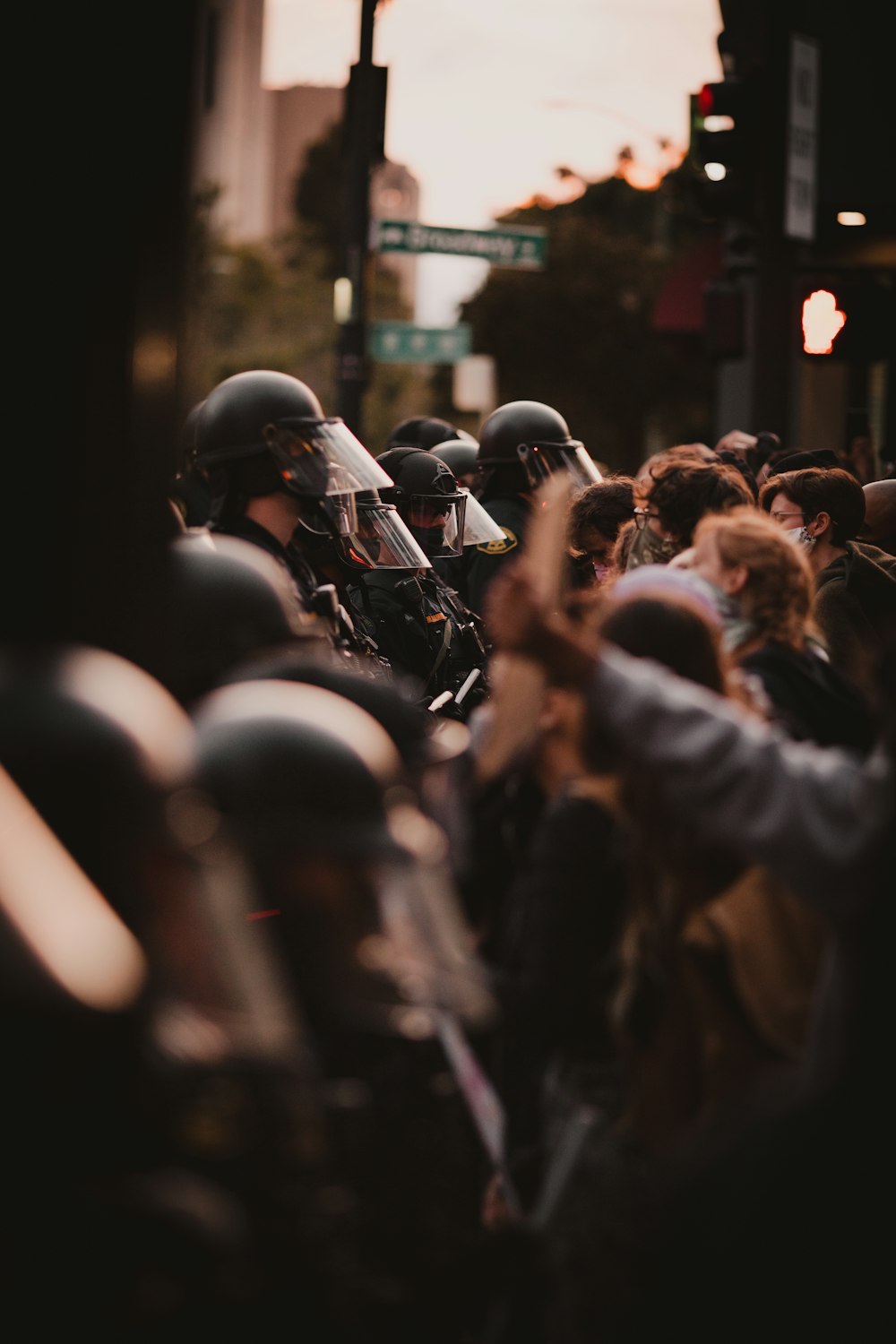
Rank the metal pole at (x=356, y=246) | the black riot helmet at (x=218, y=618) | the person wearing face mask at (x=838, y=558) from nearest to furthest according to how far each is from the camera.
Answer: the black riot helmet at (x=218, y=618), the person wearing face mask at (x=838, y=558), the metal pole at (x=356, y=246)

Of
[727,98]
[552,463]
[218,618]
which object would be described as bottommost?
[218,618]

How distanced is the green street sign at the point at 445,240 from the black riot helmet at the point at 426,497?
7.09m

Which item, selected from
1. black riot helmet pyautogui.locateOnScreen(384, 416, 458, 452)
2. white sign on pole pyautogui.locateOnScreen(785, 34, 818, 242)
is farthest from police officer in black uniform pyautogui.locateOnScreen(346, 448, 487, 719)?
white sign on pole pyautogui.locateOnScreen(785, 34, 818, 242)

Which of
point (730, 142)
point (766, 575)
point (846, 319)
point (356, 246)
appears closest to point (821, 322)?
point (846, 319)

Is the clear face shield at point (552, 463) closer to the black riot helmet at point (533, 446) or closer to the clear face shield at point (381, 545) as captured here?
the black riot helmet at point (533, 446)

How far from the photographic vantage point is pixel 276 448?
5.30 m

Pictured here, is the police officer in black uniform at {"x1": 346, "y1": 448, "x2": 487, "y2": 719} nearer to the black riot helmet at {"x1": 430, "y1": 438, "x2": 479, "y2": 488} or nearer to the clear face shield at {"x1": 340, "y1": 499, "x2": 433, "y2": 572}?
the clear face shield at {"x1": 340, "y1": 499, "x2": 433, "y2": 572}

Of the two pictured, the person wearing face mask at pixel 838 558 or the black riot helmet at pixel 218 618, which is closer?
the black riot helmet at pixel 218 618

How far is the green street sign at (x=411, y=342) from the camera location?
705 inches

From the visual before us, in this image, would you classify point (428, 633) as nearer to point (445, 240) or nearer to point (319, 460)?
point (319, 460)

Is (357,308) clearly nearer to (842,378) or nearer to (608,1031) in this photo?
(842,378)

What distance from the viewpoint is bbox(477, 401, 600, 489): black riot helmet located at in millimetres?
8617

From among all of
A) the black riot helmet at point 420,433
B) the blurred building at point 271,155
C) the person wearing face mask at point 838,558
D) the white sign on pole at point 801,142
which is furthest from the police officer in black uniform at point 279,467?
the blurred building at point 271,155

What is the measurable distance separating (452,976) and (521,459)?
250 inches
